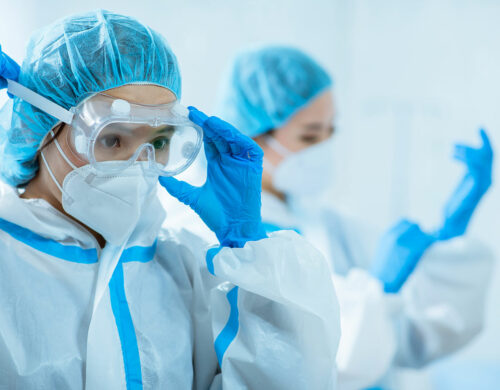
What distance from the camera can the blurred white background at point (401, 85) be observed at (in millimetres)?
2834

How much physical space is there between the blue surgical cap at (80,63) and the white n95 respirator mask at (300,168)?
3.38 feet

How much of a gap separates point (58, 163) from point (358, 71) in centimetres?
262

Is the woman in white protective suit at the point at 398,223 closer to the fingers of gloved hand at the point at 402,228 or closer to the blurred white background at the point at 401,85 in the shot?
the fingers of gloved hand at the point at 402,228

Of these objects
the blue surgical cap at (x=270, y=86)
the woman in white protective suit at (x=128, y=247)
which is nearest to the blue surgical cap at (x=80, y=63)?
the woman in white protective suit at (x=128, y=247)

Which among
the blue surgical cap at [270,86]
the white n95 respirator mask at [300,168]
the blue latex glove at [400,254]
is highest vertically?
the blue surgical cap at [270,86]

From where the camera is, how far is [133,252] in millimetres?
1140

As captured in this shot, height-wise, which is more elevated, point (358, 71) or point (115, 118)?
point (115, 118)

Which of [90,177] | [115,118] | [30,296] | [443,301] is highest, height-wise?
[115,118]

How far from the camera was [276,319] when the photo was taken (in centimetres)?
115

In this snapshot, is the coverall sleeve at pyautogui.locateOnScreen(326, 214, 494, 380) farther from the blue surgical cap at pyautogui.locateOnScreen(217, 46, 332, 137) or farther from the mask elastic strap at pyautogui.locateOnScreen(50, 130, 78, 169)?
the mask elastic strap at pyautogui.locateOnScreen(50, 130, 78, 169)

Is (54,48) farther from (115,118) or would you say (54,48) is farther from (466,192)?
(466,192)

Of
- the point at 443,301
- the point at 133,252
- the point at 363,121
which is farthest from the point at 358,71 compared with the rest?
the point at 133,252

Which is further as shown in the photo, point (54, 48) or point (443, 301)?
point (443, 301)

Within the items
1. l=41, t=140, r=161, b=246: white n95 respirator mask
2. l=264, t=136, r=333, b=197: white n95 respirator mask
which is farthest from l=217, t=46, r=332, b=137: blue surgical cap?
l=41, t=140, r=161, b=246: white n95 respirator mask
